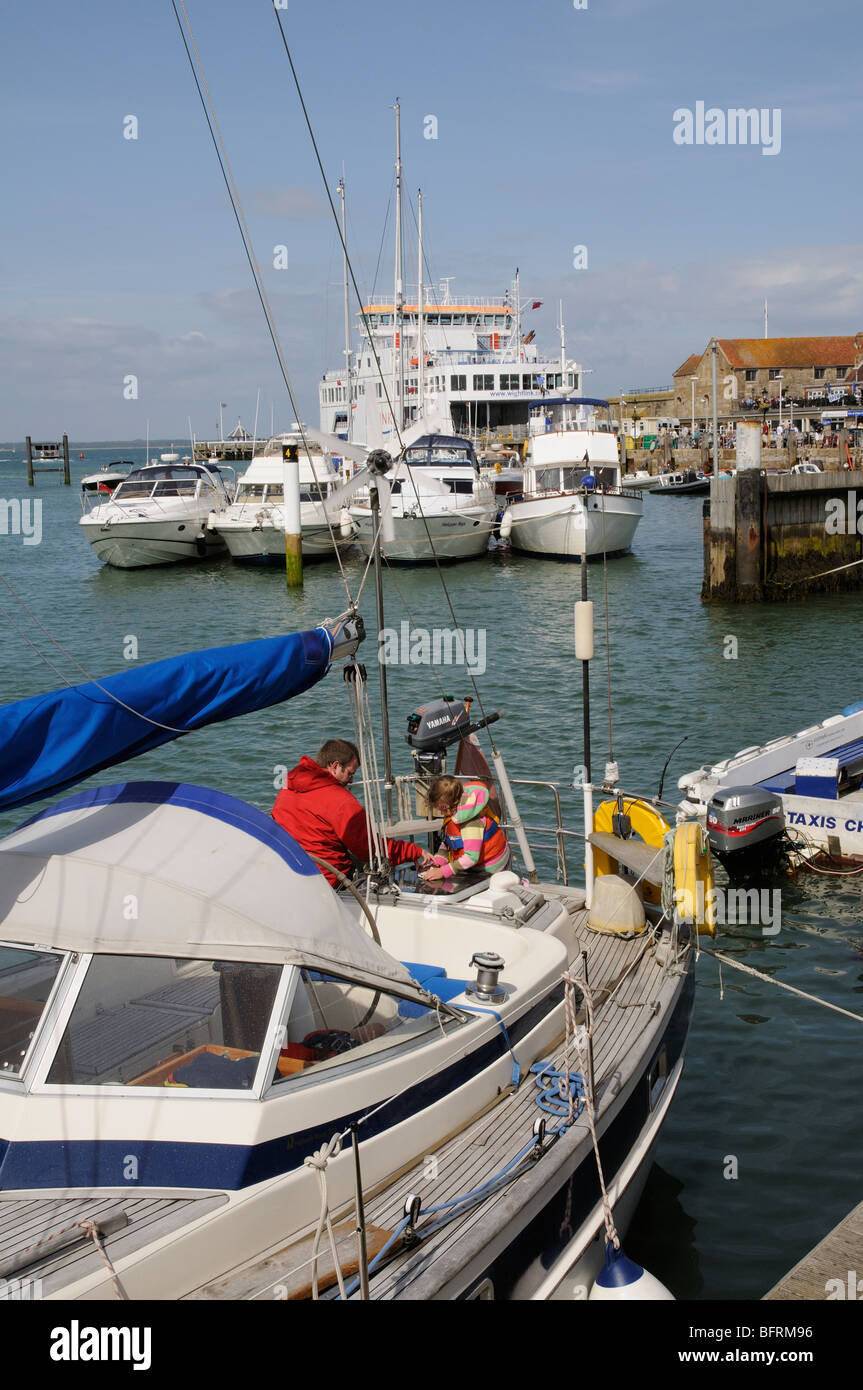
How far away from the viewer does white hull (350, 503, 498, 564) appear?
3847 cm

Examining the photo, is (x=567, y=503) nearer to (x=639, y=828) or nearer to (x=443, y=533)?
(x=443, y=533)

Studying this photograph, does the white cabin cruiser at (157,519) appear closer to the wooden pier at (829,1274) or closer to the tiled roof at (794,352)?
the wooden pier at (829,1274)

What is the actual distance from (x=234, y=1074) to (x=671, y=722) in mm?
14813

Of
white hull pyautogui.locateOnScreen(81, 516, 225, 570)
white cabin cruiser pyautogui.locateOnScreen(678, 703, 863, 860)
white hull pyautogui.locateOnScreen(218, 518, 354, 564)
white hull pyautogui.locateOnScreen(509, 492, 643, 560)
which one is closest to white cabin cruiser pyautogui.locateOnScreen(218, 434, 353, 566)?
white hull pyautogui.locateOnScreen(218, 518, 354, 564)

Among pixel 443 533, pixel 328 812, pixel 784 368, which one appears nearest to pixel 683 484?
pixel 784 368

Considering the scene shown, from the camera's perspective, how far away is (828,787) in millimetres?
12375

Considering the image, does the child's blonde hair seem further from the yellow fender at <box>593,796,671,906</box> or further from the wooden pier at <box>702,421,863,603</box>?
the wooden pier at <box>702,421,863,603</box>

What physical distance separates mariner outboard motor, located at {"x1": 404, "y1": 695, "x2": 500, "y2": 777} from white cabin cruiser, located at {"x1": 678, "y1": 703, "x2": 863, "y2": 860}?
3.82 m

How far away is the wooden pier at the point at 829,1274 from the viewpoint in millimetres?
5258

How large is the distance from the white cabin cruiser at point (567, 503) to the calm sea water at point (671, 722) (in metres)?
1.10

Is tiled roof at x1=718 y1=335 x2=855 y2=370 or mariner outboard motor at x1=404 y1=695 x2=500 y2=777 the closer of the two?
mariner outboard motor at x1=404 y1=695 x2=500 y2=777

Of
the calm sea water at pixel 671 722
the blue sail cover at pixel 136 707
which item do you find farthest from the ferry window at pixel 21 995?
the calm sea water at pixel 671 722

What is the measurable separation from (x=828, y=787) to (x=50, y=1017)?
9.57 meters
